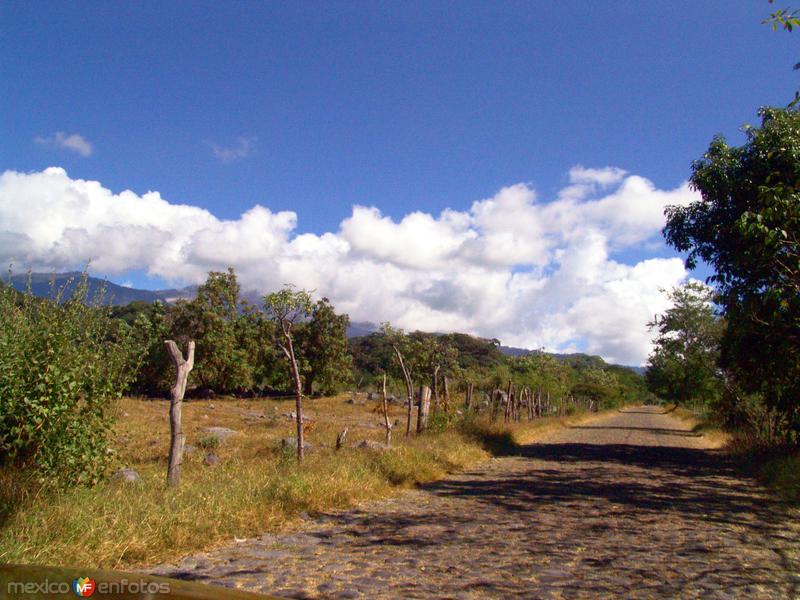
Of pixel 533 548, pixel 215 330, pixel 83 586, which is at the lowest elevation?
pixel 533 548

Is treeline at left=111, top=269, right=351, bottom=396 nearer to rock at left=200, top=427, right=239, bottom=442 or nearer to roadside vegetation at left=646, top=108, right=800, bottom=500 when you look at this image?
rock at left=200, top=427, right=239, bottom=442

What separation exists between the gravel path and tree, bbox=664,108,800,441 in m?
3.15

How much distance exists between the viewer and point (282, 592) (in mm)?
4980

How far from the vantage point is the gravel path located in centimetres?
529

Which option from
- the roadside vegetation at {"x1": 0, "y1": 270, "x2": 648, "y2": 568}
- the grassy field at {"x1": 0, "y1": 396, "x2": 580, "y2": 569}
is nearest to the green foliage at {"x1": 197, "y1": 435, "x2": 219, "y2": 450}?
the roadside vegetation at {"x1": 0, "y1": 270, "x2": 648, "y2": 568}

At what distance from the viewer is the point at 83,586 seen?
3715 mm

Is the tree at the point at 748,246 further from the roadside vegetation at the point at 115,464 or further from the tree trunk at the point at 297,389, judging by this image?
the tree trunk at the point at 297,389

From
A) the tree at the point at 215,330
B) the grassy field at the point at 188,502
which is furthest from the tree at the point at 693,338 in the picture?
the tree at the point at 215,330

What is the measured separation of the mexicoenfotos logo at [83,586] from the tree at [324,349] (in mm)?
45388

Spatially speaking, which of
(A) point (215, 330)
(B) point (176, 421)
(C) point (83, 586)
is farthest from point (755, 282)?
(A) point (215, 330)

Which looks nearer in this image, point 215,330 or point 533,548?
point 533,548

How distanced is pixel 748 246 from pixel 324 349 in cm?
3993

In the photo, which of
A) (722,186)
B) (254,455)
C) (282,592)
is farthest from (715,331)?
(282,592)

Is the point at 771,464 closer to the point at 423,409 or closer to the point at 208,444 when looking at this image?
the point at 423,409
